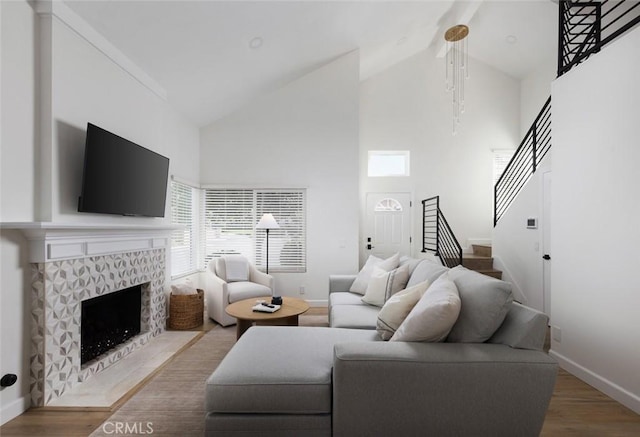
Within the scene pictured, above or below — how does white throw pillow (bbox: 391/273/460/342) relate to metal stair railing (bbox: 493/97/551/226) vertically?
below

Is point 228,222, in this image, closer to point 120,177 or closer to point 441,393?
point 120,177

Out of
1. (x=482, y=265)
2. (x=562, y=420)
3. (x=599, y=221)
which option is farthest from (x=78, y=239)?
(x=482, y=265)

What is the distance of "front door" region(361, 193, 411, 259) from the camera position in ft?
20.2

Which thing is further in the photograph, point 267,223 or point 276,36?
point 267,223

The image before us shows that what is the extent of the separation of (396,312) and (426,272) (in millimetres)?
720

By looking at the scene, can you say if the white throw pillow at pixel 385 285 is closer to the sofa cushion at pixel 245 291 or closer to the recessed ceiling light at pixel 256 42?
the sofa cushion at pixel 245 291

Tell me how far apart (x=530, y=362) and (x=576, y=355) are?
1.73 metres

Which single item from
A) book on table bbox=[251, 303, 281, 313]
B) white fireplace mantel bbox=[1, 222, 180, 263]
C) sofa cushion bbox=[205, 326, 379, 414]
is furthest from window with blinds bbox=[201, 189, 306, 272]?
sofa cushion bbox=[205, 326, 379, 414]

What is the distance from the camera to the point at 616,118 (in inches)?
95.8

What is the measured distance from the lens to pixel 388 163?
6395 millimetres

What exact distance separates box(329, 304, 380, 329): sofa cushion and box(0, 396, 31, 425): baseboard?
2244 mm

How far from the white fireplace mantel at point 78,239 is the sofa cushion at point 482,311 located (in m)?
2.73

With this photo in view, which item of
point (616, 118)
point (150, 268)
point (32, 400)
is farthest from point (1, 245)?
point (616, 118)

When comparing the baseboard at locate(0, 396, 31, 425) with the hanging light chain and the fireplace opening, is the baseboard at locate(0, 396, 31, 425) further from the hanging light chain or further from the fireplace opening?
the hanging light chain
